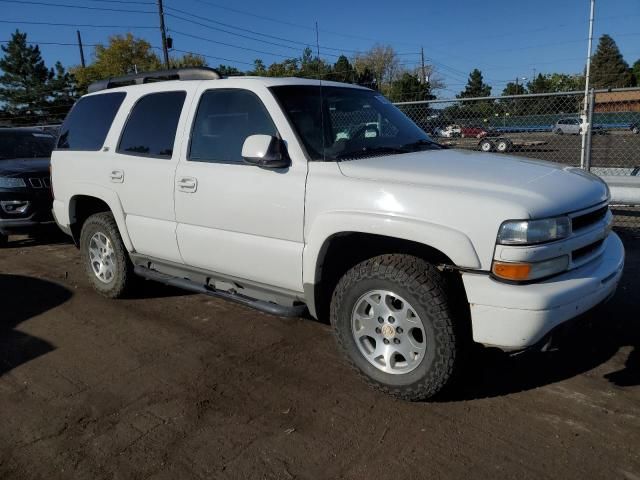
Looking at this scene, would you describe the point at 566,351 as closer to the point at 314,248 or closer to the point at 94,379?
the point at 314,248

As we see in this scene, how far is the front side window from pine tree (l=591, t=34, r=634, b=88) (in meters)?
93.0

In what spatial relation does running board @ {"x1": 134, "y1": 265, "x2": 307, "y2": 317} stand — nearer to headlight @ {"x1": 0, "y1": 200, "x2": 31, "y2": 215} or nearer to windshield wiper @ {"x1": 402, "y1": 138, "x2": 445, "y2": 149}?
windshield wiper @ {"x1": 402, "y1": 138, "x2": 445, "y2": 149}

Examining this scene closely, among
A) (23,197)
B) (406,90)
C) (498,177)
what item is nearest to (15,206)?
(23,197)

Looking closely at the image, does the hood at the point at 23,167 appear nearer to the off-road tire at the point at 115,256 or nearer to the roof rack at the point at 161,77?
the roof rack at the point at 161,77

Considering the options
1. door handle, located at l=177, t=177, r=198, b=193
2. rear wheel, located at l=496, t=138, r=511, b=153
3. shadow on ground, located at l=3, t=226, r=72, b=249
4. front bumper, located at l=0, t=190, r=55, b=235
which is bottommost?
shadow on ground, located at l=3, t=226, r=72, b=249

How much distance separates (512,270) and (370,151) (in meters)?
1.44

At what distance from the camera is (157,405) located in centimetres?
335

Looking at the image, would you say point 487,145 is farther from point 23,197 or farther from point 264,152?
point 23,197

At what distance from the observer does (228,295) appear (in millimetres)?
4168

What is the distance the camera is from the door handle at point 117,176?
4766 millimetres

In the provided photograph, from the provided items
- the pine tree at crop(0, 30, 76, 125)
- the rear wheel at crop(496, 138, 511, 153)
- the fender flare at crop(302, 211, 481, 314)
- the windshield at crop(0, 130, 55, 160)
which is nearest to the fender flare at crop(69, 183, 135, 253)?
the fender flare at crop(302, 211, 481, 314)

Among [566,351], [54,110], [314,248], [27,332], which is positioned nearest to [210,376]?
[314,248]

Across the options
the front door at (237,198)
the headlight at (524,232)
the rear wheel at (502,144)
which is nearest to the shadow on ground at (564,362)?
the headlight at (524,232)

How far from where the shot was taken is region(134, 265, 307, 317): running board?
3725 mm
